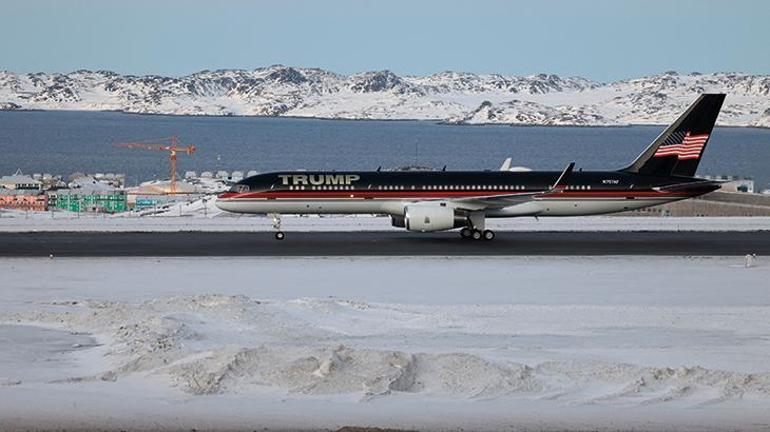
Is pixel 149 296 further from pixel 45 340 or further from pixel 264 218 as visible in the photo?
pixel 264 218

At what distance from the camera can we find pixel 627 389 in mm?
22797

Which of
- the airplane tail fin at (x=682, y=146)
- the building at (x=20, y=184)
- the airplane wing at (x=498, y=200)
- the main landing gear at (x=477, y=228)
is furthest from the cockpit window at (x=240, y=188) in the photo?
the building at (x=20, y=184)

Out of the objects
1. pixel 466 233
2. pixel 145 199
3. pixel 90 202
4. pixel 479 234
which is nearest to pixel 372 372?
pixel 479 234

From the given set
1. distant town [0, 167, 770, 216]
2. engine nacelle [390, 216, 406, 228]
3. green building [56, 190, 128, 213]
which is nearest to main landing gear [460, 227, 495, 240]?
engine nacelle [390, 216, 406, 228]

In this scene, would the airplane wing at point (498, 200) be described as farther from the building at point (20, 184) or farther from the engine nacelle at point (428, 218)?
the building at point (20, 184)

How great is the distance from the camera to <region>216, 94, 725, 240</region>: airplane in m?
52.1

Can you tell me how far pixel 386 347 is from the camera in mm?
27094

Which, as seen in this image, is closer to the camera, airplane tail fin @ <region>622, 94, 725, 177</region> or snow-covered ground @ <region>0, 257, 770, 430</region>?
snow-covered ground @ <region>0, 257, 770, 430</region>

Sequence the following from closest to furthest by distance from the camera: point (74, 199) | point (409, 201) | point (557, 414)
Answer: point (557, 414), point (409, 201), point (74, 199)

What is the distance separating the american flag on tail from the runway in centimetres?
351

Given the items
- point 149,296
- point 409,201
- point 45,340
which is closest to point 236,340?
point 45,340

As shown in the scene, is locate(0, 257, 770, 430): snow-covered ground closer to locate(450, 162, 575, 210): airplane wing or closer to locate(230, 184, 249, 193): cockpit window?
locate(450, 162, 575, 210): airplane wing

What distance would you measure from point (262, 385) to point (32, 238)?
32.6m

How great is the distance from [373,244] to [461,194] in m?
4.95
